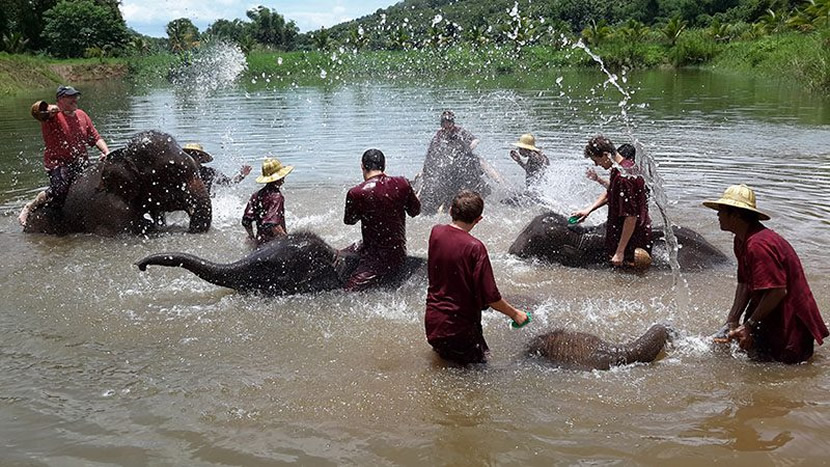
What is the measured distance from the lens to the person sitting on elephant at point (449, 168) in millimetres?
10109

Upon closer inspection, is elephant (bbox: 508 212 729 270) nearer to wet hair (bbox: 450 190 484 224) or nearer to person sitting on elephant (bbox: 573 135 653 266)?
person sitting on elephant (bbox: 573 135 653 266)

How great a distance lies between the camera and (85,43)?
5978cm

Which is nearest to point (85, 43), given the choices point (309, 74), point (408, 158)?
point (309, 74)

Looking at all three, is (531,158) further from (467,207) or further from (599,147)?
(467,207)

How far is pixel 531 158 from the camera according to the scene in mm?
10133

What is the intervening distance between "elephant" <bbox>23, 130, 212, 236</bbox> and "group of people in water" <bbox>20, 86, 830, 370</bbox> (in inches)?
13.9

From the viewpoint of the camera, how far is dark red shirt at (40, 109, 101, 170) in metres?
9.31

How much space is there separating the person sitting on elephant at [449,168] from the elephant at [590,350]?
531 cm

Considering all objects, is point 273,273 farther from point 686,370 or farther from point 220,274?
point 686,370

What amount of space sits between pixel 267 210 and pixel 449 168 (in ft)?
12.4

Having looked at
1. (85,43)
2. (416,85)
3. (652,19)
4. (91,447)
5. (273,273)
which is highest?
(652,19)

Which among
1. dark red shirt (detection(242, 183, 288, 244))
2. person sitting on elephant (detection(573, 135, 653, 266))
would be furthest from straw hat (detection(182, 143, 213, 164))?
person sitting on elephant (detection(573, 135, 653, 266))

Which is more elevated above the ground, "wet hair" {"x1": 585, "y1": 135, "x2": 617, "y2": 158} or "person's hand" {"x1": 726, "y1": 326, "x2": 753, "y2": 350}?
"wet hair" {"x1": 585, "y1": 135, "x2": 617, "y2": 158}

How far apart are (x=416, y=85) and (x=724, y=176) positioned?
28.6m
